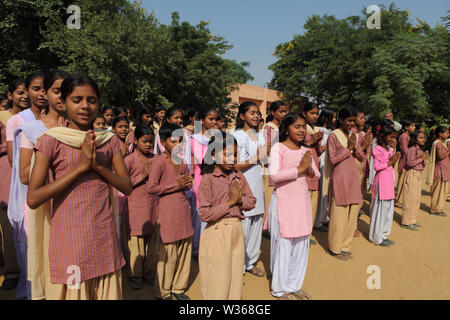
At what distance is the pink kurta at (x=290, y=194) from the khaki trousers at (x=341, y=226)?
1371 millimetres

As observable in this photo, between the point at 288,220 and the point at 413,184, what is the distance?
4150mm

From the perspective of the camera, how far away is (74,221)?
72.6 inches

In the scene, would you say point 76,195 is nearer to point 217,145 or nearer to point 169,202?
point 217,145

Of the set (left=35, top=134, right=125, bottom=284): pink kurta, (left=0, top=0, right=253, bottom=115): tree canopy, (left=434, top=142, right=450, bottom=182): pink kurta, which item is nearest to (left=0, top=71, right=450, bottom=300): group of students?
(left=35, top=134, right=125, bottom=284): pink kurta

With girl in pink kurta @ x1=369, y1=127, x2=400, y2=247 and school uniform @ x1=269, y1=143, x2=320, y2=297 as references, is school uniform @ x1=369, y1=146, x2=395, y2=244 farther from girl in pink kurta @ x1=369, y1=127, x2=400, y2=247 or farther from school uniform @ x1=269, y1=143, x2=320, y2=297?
school uniform @ x1=269, y1=143, x2=320, y2=297

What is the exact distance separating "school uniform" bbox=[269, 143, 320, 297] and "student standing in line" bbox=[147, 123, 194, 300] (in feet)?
3.21

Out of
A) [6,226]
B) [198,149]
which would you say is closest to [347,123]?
[198,149]

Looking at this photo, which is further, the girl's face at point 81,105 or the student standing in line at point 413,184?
the student standing in line at point 413,184

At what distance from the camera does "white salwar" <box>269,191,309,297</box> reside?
133 inches

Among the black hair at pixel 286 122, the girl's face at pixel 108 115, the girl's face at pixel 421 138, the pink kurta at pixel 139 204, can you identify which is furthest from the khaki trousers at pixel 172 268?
the girl's face at pixel 421 138

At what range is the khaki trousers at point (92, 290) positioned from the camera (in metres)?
1.87

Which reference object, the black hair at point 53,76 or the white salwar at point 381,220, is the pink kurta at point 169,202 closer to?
the black hair at point 53,76

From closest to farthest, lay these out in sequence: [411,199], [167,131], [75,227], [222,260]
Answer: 1. [75,227]
2. [222,260]
3. [167,131]
4. [411,199]

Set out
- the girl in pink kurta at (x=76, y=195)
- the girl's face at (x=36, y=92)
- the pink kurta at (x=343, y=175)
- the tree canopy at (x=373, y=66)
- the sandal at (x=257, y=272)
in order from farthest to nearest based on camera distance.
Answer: the tree canopy at (x=373, y=66) → the pink kurta at (x=343, y=175) → the sandal at (x=257, y=272) → the girl's face at (x=36, y=92) → the girl in pink kurta at (x=76, y=195)
